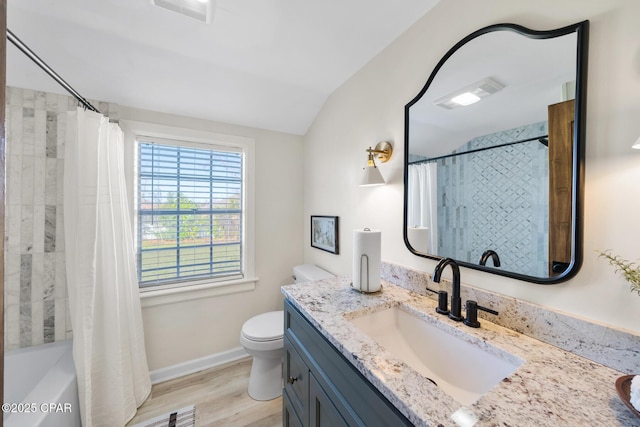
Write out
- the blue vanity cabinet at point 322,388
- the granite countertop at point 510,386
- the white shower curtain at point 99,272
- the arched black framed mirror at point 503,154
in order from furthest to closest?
1. the white shower curtain at point 99,272
2. the arched black framed mirror at point 503,154
3. the blue vanity cabinet at point 322,388
4. the granite countertop at point 510,386

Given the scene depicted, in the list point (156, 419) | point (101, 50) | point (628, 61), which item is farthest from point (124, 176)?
point (628, 61)

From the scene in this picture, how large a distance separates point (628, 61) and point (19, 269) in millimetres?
3025

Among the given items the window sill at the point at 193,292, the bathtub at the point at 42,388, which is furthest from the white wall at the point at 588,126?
the bathtub at the point at 42,388

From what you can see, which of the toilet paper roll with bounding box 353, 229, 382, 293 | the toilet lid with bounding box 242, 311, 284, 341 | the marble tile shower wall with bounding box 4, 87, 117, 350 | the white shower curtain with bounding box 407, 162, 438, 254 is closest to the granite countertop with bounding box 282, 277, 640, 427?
the toilet paper roll with bounding box 353, 229, 382, 293

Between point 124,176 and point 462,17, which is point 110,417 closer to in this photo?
point 124,176

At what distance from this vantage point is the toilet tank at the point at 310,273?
191 centimetres

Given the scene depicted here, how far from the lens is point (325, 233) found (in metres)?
2.03

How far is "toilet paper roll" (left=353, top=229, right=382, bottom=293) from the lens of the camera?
1.18 meters

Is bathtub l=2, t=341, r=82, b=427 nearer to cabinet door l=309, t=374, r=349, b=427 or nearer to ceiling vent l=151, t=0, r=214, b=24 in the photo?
cabinet door l=309, t=374, r=349, b=427

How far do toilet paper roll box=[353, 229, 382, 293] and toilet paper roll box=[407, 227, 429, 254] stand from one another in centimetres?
20

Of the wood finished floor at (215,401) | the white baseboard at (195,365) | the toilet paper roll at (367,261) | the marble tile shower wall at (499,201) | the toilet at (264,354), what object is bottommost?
the wood finished floor at (215,401)

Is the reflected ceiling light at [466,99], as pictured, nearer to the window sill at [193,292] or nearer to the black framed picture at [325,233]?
the black framed picture at [325,233]

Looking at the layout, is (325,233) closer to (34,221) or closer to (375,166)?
(375,166)

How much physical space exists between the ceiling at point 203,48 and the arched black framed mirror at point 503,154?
0.48 meters
